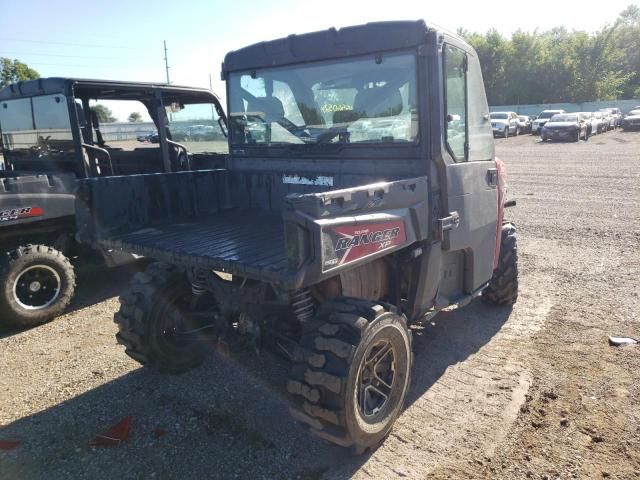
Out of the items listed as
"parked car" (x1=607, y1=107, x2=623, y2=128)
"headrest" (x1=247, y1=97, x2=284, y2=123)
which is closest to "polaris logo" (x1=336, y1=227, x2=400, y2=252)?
"headrest" (x1=247, y1=97, x2=284, y2=123)

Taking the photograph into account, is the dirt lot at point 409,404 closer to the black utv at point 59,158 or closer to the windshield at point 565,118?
the black utv at point 59,158

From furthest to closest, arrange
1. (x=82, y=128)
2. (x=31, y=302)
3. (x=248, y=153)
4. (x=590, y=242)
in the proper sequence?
(x=590, y=242), (x=82, y=128), (x=31, y=302), (x=248, y=153)

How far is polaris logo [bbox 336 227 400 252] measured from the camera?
8.51 ft

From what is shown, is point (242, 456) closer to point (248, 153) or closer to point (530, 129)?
point (248, 153)

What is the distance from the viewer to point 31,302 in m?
5.20

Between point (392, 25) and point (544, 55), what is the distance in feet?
185

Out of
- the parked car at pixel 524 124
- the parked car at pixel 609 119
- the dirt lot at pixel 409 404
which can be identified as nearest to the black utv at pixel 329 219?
the dirt lot at pixel 409 404

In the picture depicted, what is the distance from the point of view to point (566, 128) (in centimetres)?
2738

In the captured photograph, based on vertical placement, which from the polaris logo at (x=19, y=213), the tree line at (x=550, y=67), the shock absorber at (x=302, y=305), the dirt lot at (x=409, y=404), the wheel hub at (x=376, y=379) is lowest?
the dirt lot at (x=409, y=404)

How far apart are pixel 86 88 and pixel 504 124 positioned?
98.7 feet

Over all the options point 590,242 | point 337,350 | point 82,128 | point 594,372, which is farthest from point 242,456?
point 590,242

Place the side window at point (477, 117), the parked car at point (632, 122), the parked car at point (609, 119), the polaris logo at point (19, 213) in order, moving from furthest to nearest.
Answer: the parked car at point (609, 119), the parked car at point (632, 122), the polaris logo at point (19, 213), the side window at point (477, 117)

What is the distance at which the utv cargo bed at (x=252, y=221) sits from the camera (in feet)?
8.05

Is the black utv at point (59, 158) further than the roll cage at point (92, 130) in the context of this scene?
No
